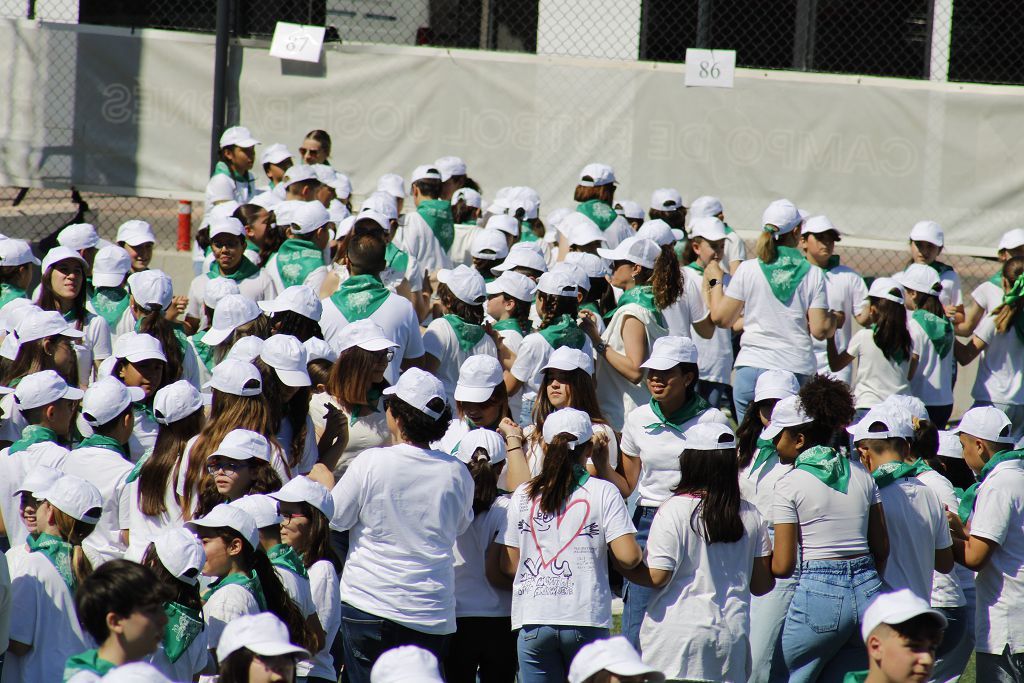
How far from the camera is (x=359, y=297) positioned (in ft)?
21.1

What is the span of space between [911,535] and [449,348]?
2495mm

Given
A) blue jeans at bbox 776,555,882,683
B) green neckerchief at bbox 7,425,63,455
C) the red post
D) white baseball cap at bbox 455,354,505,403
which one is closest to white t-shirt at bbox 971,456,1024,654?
blue jeans at bbox 776,555,882,683

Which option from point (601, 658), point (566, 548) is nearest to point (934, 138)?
point (566, 548)

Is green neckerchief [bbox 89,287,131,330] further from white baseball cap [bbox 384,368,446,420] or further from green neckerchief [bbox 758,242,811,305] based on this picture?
green neckerchief [bbox 758,242,811,305]

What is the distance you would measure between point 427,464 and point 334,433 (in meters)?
0.96

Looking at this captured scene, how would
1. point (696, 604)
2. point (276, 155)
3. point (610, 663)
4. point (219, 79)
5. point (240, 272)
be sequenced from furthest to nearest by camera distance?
point (219, 79)
point (276, 155)
point (240, 272)
point (696, 604)
point (610, 663)

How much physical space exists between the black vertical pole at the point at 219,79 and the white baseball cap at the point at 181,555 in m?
7.98

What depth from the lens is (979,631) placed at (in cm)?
518

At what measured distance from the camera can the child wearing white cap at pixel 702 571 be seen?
4.43 m

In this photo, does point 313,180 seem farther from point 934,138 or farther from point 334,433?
point 934,138

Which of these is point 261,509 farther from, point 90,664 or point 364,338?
point 364,338

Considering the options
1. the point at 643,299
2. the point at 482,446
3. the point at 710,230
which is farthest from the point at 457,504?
the point at 710,230

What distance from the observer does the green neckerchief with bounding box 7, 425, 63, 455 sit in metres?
4.84

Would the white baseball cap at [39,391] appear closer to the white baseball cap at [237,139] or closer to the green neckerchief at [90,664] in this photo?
the green neckerchief at [90,664]
